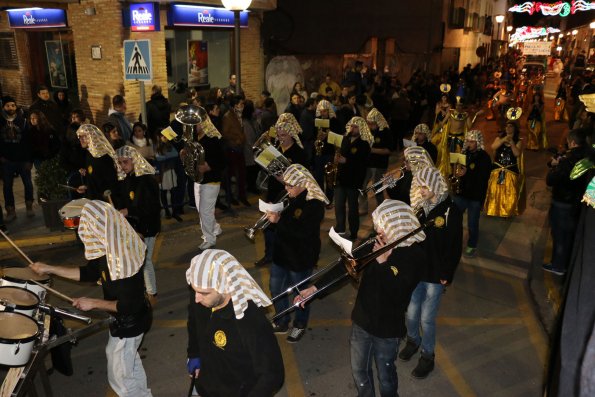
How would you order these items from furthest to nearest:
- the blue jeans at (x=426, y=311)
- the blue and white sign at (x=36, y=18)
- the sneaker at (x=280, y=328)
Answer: the blue and white sign at (x=36, y=18)
the sneaker at (x=280, y=328)
the blue jeans at (x=426, y=311)

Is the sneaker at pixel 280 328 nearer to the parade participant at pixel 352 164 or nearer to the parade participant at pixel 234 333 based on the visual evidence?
the parade participant at pixel 234 333

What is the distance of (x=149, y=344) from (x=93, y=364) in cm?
60

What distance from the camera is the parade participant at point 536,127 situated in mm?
15211

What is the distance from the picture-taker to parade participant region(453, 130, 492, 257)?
7.24 meters

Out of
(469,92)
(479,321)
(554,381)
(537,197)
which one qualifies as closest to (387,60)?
(469,92)

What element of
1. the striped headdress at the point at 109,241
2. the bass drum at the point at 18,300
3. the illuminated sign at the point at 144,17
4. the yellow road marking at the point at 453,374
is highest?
the illuminated sign at the point at 144,17

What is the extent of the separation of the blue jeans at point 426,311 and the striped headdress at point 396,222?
109cm

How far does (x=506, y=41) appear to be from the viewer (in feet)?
199

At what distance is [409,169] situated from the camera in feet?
20.5

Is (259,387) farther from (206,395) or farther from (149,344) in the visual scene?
(149,344)

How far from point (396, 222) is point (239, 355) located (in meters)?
1.52

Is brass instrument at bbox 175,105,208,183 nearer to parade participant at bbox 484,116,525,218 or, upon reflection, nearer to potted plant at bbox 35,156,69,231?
potted plant at bbox 35,156,69,231

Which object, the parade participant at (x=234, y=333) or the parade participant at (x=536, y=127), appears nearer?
the parade participant at (x=234, y=333)

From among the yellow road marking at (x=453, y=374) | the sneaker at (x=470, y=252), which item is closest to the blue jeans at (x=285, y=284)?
the yellow road marking at (x=453, y=374)
